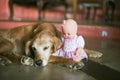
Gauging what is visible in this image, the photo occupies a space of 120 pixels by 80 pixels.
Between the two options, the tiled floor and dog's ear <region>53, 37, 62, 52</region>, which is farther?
dog's ear <region>53, 37, 62, 52</region>

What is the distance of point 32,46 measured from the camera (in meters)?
3.15

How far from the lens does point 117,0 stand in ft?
26.7

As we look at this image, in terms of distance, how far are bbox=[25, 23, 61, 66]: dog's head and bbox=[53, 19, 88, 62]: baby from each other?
6.3 inches

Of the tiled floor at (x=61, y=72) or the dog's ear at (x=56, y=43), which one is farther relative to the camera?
the dog's ear at (x=56, y=43)

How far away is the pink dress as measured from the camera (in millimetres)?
3383

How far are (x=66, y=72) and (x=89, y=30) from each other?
3.26m

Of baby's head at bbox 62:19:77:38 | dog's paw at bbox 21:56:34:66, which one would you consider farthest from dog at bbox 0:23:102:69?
baby's head at bbox 62:19:77:38

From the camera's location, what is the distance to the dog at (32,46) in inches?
124

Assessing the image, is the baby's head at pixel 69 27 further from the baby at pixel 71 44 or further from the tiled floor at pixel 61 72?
the tiled floor at pixel 61 72

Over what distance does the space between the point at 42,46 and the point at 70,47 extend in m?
0.40

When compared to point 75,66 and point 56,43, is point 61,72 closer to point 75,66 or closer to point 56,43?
point 75,66

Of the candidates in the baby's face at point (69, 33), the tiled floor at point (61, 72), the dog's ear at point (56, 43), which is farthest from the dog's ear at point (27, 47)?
the baby's face at point (69, 33)

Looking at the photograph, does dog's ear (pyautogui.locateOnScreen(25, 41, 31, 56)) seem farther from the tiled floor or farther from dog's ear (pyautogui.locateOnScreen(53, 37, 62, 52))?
dog's ear (pyautogui.locateOnScreen(53, 37, 62, 52))

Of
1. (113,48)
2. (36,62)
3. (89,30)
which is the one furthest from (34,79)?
(89,30)
